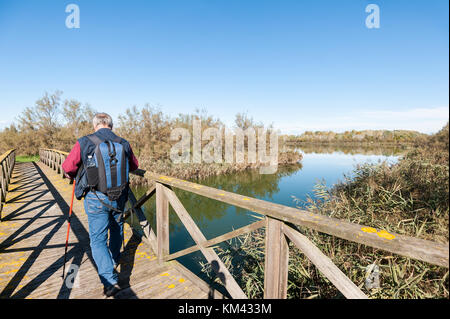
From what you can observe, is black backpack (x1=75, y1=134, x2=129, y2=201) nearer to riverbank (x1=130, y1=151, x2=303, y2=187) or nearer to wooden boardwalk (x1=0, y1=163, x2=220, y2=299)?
wooden boardwalk (x1=0, y1=163, x2=220, y2=299)

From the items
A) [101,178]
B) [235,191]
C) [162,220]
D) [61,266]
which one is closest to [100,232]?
[101,178]

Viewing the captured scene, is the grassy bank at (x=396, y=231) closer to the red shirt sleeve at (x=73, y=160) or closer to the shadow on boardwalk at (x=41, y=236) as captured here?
the shadow on boardwalk at (x=41, y=236)

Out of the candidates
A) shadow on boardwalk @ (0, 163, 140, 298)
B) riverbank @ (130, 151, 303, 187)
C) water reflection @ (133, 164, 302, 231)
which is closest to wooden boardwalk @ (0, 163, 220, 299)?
shadow on boardwalk @ (0, 163, 140, 298)

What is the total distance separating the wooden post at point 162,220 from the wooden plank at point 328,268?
5.65 feet

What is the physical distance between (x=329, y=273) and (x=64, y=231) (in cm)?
437

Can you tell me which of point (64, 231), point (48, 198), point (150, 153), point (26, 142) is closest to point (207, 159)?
point (150, 153)

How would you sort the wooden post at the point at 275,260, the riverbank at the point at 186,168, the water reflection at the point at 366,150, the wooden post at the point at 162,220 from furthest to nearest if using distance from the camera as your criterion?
1. the riverbank at the point at 186,168
2. the water reflection at the point at 366,150
3. the wooden post at the point at 162,220
4. the wooden post at the point at 275,260

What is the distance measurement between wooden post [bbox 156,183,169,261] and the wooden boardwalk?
0.55 ft

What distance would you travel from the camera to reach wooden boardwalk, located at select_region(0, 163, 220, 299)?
2.36m

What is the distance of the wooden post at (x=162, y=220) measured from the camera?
2840 mm

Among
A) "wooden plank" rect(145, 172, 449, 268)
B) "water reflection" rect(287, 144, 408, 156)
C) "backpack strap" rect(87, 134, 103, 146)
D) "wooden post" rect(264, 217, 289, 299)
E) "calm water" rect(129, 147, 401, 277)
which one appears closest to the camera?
"wooden plank" rect(145, 172, 449, 268)

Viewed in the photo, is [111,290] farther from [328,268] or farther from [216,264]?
[328,268]

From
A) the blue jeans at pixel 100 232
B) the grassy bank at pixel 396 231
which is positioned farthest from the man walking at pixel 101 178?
the grassy bank at pixel 396 231
